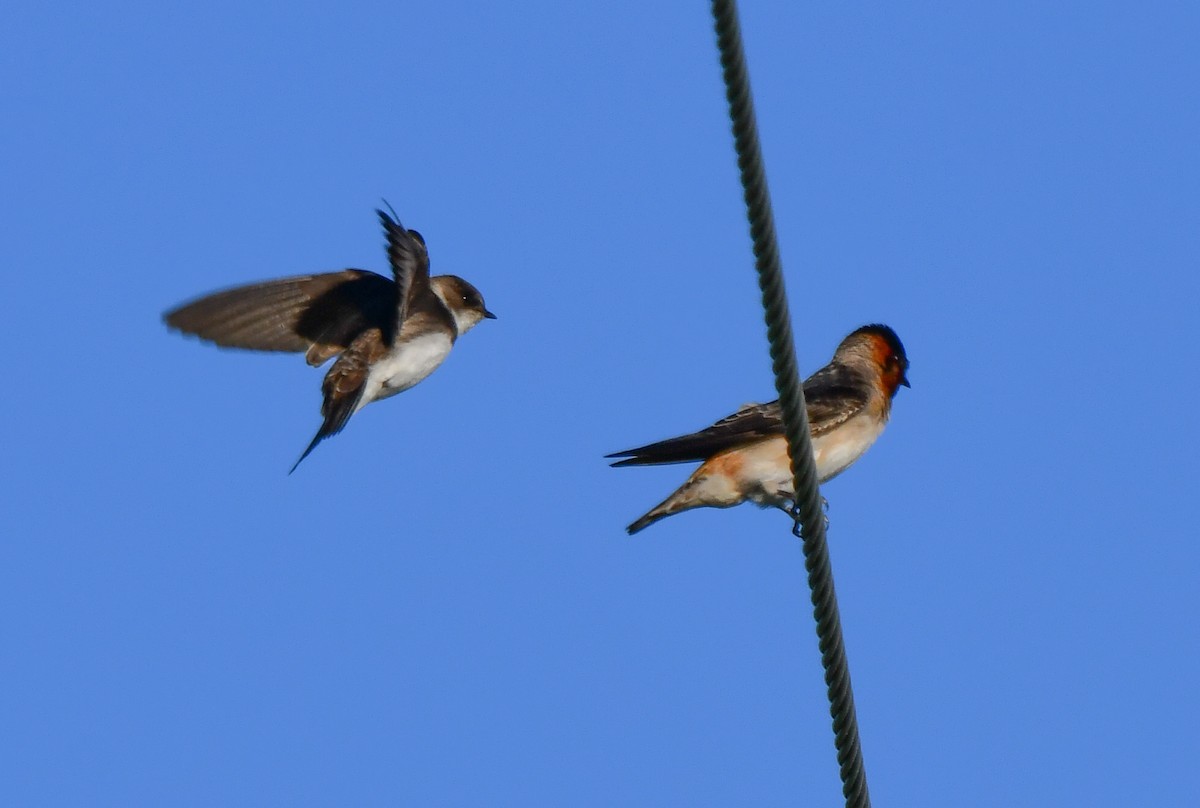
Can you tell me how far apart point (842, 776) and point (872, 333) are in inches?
190

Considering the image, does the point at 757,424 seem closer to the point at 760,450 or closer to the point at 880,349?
the point at 760,450

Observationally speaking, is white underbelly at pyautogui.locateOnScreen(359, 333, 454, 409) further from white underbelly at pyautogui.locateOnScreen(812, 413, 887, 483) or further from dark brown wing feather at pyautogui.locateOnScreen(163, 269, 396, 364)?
white underbelly at pyautogui.locateOnScreen(812, 413, 887, 483)

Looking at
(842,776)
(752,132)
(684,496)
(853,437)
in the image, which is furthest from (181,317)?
(752,132)

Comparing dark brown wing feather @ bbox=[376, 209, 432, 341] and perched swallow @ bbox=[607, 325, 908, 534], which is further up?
dark brown wing feather @ bbox=[376, 209, 432, 341]

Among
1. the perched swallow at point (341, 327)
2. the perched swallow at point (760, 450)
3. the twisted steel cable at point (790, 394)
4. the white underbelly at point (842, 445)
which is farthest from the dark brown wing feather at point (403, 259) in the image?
the twisted steel cable at point (790, 394)

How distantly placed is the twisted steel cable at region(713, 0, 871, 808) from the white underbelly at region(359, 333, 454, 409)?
4528 millimetres

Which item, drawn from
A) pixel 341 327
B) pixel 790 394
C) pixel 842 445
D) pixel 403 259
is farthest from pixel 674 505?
pixel 790 394

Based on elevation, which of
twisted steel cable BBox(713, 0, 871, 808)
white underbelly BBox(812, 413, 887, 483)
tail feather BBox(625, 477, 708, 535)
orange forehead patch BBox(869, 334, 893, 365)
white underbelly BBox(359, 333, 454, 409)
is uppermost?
orange forehead patch BBox(869, 334, 893, 365)

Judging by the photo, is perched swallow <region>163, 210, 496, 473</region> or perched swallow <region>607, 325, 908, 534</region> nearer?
perched swallow <region>607, 325, 908, 534</region>

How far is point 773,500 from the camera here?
26.9 feet

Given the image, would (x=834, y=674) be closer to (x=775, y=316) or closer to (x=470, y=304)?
(x=775, y=316)

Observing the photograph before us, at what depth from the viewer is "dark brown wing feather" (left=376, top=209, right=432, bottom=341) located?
8398 mm

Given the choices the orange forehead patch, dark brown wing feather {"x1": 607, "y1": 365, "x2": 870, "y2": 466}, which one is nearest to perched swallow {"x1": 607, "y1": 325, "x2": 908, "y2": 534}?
dark brown wing feather {"x1": 607, "y1": 365, "x2": 870, "y2": 466}

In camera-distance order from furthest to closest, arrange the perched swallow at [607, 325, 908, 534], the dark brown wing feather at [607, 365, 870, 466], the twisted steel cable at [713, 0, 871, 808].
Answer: the perched swallow at [607, 325, 908, 534] → the dark brown wing feather at [607, 365, 870, 466] → the twisted steel cable at [713, 0, 871, 808]
